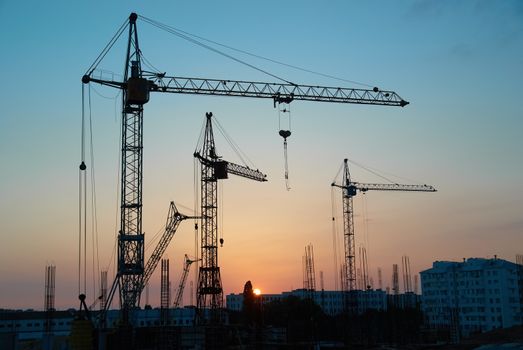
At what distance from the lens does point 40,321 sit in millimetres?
76625

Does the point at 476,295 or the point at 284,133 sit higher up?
the point at 284,133

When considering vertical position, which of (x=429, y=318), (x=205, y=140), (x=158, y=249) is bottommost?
(x=429, y=318)

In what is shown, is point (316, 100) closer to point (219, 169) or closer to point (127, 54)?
point (219, 169)

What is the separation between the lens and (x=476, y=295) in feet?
284

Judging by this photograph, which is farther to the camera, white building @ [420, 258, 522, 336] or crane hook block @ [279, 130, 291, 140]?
white building @ [420, 258, 522, 336]

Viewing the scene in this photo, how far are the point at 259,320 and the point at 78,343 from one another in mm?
28030

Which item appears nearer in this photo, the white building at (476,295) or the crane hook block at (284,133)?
the crane hook block at (284,133)

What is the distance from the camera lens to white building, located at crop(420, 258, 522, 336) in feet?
269

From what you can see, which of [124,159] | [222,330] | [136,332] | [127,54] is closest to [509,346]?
[222,330]

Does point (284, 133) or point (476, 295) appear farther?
point (476, 295)

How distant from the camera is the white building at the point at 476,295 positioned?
81938 mm

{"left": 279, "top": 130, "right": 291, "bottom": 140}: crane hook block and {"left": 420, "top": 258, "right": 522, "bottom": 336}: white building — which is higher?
{"left": 279, "top": 130, "right": 291, "bottom": 140}: crane hook block

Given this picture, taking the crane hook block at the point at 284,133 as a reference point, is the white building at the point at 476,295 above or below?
below

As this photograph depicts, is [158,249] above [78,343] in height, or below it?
above
